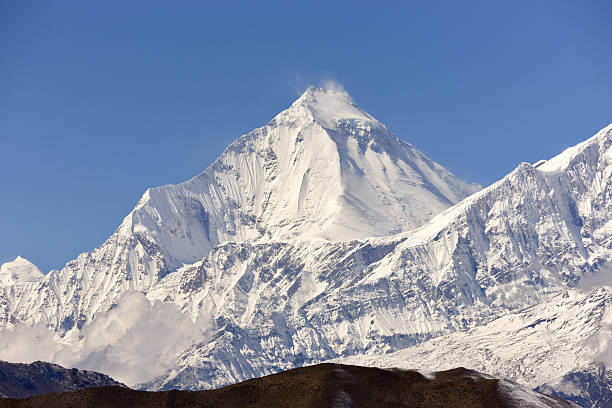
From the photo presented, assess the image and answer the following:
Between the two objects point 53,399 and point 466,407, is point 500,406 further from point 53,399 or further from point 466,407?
point 53,399

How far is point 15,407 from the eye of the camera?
7692 inches

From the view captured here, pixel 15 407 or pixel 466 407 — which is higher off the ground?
pixel 15 407

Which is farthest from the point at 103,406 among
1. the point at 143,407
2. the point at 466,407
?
the point at 466,407

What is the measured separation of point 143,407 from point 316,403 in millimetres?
29814

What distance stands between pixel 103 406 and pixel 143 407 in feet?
22.4

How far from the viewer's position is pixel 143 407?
199875mm

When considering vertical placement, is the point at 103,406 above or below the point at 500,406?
above

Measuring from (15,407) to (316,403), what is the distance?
50895mm

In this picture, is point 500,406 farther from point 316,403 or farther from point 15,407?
point 15,407

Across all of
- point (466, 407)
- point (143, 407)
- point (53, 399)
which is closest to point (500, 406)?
point (466, 407)

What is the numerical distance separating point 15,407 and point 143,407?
843 inches

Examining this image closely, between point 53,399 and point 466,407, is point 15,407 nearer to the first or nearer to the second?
point 53,399

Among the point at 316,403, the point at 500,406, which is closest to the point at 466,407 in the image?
the point at 500,406

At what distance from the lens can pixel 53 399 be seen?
200 m
